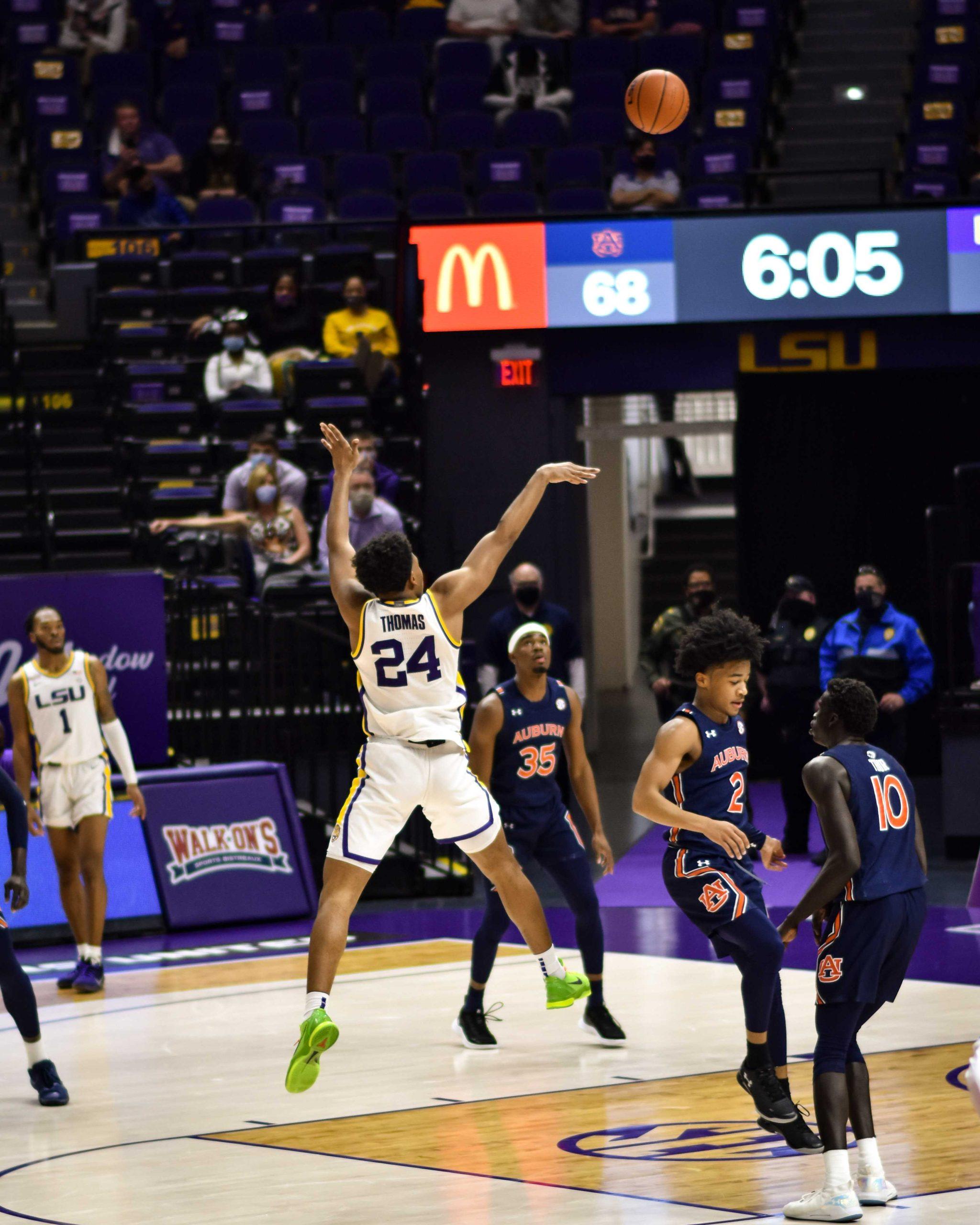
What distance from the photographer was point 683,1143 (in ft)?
21.0

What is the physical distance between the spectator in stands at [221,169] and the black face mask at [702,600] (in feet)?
→ 24.8

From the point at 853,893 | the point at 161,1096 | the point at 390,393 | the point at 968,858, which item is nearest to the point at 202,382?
the point at 390,393

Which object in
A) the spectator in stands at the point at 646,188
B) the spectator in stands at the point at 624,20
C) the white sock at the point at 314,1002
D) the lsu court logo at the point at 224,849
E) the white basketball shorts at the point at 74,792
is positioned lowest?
the lsu court logo at the point at 224,849

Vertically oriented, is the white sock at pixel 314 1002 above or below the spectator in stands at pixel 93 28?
below

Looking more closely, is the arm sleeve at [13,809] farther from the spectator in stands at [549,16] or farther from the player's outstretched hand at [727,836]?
the spectator in stands at [549,16]

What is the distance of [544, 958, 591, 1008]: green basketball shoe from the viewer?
289 inches

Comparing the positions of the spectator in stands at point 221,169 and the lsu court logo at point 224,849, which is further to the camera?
the spectator in stands at point 221,169

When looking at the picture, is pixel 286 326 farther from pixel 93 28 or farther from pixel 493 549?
pixel 493 549

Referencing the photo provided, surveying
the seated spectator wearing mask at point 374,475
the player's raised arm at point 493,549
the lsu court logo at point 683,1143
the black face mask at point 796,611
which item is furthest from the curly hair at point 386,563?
the seated spectator wearing mask at point 374,475

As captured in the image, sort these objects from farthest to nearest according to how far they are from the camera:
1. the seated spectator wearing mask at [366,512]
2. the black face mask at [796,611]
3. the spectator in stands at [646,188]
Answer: the spectator in stands at [646,188]
the seated spectator wearing mask at [366,512]
the black face mask at [796,611]

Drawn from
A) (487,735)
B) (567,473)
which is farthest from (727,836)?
(487,735)

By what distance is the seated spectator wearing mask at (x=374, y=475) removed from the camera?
47.4 ft

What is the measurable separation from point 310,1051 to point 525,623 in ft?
22.9

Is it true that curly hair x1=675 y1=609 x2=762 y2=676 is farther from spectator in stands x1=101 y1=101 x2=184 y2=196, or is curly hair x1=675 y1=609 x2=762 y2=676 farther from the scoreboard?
spectator in stands x1=101 y1=101 x2=184 y2=196
